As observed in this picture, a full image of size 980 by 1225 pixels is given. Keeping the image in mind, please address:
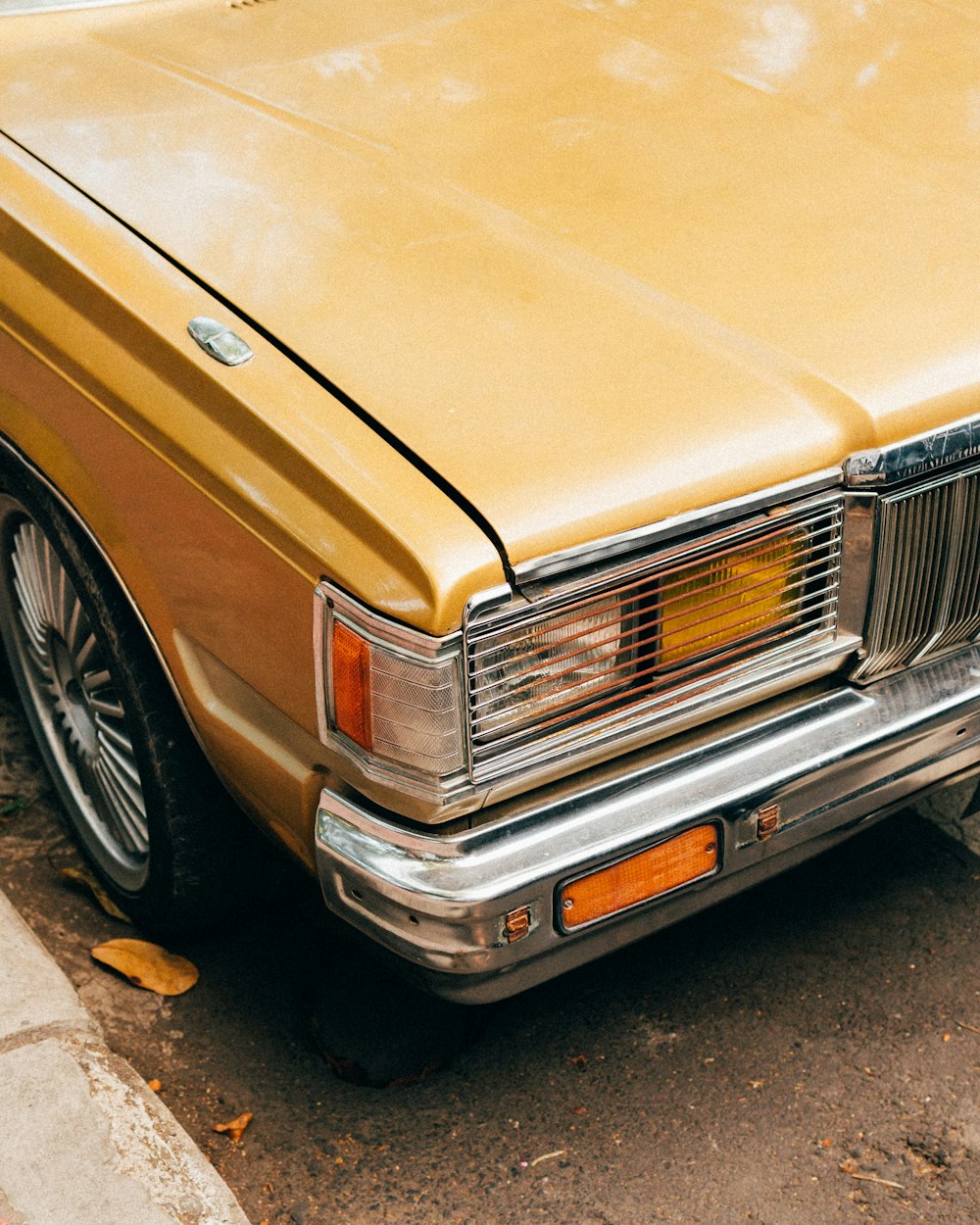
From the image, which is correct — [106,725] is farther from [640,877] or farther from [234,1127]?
[640,877]

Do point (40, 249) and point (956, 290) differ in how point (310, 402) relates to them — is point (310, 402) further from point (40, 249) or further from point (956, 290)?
point (956, 290)

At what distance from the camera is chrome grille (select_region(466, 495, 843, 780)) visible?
177 centimetres

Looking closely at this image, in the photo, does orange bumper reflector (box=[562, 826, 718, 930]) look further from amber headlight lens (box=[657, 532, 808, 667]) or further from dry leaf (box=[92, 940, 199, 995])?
dry leaf (box=[92, 940, 199, 995])

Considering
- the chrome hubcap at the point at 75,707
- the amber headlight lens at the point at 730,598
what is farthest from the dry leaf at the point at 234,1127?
the amber headlight lens at the point at 730,598

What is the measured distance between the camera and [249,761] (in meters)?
2.06

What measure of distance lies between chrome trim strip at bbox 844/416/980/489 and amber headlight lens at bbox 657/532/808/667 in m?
0.12

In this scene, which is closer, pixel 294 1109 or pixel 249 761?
pixel 249 761

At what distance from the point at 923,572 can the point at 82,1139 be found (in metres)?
1.47

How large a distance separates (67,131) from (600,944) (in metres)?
1.72

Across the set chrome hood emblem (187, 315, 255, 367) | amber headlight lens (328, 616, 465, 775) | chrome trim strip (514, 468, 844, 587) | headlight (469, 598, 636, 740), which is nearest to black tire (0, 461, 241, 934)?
chrome hood emblem (187, 315, 255, 367)

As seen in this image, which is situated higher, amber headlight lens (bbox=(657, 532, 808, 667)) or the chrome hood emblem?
the chrome hood emblem

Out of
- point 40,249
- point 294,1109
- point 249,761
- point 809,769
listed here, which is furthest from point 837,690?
point 40,249

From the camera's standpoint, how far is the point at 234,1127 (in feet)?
7.41

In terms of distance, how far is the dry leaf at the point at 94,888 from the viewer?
2725 millimetres
